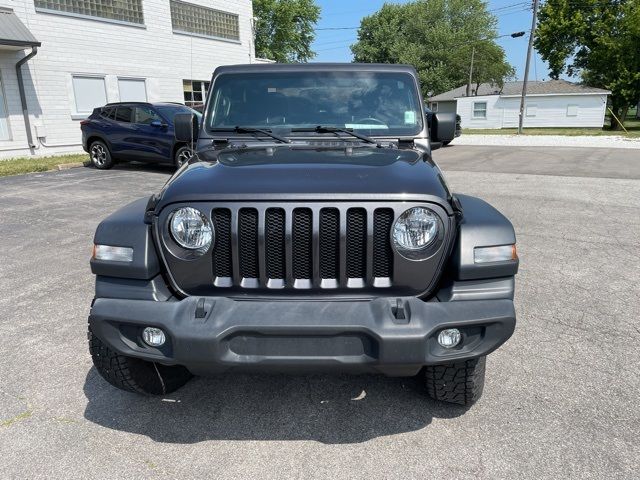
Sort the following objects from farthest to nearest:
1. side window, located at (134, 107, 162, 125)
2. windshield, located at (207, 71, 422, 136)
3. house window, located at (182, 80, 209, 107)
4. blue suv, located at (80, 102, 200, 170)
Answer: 1. house window, located at (182, 80, 209, 107)
2. side window, located at (134, 107, 162, 125)
3. blue suv, located at (80, 102, 200, 170)
4. windshield, located at (207, 71, 422, 136)

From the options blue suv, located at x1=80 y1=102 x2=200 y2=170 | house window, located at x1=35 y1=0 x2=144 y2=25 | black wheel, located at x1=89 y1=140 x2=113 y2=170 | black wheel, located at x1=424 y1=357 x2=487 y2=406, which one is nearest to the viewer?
black wheel, located at x1=424 y1=357 x2=487 y2=406

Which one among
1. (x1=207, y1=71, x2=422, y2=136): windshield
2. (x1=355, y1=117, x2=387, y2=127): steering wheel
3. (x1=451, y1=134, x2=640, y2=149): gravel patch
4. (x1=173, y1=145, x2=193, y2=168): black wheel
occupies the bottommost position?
(x1=451, y1=134, x2=640, y2=149): gravel patch

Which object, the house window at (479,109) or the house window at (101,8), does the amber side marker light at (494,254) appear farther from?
the house window at (479,109)

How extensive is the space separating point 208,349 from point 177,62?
1982 centimetres

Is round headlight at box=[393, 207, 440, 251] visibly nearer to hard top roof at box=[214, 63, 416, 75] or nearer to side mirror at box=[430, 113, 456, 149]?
side mirror at box=[430, 113, 456, 149]

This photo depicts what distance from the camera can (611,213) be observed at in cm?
772

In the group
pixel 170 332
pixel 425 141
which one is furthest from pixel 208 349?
pixel 425 141

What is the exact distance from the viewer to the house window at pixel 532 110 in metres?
38.9

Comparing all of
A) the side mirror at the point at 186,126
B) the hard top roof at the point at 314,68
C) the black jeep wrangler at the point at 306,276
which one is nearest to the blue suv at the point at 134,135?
the side mirror at the point at 186,126

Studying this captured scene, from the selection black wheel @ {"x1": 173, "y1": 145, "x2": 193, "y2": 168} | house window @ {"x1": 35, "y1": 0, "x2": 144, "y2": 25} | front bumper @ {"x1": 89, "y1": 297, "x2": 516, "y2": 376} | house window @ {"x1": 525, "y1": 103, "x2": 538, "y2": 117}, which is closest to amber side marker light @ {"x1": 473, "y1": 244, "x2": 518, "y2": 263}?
front bumper @ {"x1": 89, "y1": 297, "x2": 516, "y2": 376}

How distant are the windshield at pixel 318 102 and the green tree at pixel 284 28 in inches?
1646

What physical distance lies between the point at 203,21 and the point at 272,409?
21290 millimetres

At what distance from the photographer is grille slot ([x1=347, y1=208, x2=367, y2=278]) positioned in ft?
7.73

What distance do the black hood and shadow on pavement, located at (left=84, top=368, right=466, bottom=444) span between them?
1055 millimetres
